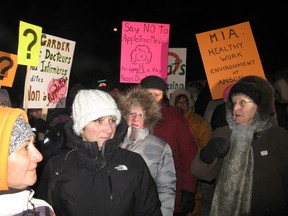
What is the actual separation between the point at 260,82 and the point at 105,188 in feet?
6.39

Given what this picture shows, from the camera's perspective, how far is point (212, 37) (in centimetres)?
597

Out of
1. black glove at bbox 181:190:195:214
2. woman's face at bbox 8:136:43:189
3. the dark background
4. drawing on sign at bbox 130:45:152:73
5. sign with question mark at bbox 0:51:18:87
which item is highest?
the dark background

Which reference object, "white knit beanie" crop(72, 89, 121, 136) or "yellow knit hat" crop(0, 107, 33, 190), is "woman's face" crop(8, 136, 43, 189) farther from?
"white knit beanie" crop(72, 89, 121, 136)

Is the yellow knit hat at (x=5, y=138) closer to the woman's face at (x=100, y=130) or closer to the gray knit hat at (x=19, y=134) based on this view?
the gray knit hat at (x=19, y=134)

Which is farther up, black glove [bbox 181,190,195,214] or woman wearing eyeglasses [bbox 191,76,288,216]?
woman wearing eyeglasses [bbox 191,76,288,216]

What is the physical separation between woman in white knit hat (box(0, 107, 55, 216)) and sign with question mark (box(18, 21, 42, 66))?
11.5ft

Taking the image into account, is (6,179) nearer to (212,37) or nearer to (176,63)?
(212,37)

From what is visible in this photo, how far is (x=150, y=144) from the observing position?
11.9ft

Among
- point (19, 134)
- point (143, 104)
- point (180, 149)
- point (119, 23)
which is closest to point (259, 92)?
point (143, 104)

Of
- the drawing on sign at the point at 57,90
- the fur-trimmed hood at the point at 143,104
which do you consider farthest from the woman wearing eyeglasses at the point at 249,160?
the drawing on sign at the point at 57,90

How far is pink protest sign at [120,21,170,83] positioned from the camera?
6.55 metres

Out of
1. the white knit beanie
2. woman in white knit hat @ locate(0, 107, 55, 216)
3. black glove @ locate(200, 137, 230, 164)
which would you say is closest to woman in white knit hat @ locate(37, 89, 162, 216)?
the white knit beanie

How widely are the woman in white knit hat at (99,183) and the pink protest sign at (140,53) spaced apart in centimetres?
370

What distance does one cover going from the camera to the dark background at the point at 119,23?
19.6m
